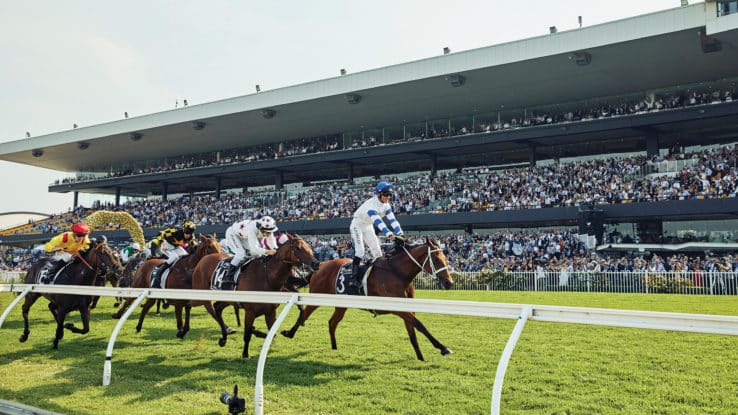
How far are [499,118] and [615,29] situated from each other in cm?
769

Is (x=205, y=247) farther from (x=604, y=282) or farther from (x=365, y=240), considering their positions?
(x=604, y=282)

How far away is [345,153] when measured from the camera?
32.7 meters

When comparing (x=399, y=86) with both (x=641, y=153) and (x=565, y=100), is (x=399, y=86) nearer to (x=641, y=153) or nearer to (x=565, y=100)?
(x=565, y=100)

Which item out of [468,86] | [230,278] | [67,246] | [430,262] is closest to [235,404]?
[430,262]

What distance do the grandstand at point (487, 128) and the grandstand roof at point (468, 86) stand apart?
0.26 feet

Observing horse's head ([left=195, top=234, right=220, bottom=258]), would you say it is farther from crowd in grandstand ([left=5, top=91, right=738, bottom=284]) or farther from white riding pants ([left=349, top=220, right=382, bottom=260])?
crowd in grandstand ([left=5, top=91, right=738, bottom=284])

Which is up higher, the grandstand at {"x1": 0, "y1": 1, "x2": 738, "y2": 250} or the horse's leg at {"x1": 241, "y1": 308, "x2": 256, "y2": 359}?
the grandstand at {"x1": 0, "y1": 1, "x2": 738, "y2": 250}

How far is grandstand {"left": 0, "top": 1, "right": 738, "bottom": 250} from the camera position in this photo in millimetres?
22625

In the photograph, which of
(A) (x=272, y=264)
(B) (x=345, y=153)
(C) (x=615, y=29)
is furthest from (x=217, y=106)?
(A) (x=272, y=264)

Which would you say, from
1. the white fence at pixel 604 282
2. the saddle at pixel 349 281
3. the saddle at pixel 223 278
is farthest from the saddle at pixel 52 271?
the white fence at pixel 604 282

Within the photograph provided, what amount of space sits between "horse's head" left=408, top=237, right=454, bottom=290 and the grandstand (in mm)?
17346

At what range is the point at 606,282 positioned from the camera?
1789 centimetres

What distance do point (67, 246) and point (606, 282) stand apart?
49.6 ft

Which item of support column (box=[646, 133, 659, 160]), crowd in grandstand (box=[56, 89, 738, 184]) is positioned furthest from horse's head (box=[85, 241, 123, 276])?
support column (box=[646, 133, 659, 160])
